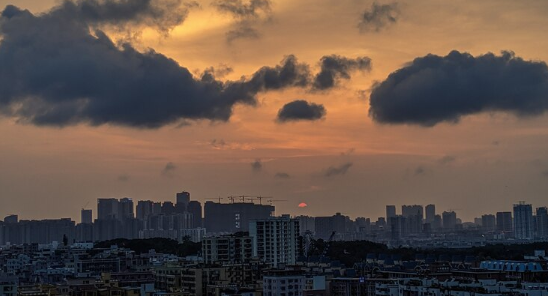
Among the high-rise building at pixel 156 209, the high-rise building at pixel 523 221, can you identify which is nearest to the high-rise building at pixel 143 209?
the high-rise building at pixel 156 209

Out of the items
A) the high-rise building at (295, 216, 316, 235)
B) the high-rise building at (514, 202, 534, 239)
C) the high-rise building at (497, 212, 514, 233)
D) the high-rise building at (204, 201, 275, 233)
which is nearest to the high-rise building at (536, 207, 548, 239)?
the high-rise building at (514, 202, 534, 239)

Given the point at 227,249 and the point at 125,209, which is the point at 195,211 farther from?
the point at 227,249

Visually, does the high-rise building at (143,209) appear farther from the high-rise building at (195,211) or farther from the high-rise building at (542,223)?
the high-rise building at (542,223)

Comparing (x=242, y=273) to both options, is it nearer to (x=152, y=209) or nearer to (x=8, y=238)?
(x=8, y=238)

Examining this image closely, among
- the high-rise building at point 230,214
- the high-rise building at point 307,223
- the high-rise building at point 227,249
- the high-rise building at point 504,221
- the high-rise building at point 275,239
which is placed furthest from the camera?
the high-rise building at point 504,221

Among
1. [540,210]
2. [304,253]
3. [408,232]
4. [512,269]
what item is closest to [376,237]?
[408,232]

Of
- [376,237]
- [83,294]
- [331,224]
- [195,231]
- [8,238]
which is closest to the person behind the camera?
[83,294]

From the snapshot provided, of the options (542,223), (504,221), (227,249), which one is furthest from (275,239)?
(504,221)

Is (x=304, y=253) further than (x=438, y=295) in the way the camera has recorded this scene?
Yes
